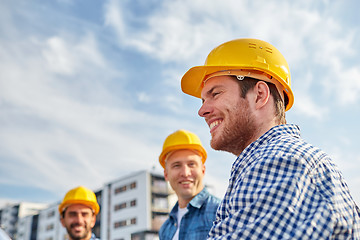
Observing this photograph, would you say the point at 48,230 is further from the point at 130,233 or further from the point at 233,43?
the point at 233,43

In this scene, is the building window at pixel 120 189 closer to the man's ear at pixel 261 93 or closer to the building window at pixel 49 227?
the building window at pixel 49 227

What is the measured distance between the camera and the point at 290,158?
1.61 metres

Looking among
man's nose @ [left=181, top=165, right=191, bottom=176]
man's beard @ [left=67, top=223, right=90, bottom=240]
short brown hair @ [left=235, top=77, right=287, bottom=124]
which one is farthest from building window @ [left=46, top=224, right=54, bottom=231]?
short brown hair @ [left=235, top=77, right=287, bottom=124]

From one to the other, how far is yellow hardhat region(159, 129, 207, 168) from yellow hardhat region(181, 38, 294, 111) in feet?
8.86

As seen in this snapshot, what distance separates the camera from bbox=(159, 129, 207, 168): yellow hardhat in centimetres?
537

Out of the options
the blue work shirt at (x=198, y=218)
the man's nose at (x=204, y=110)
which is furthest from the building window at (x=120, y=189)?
the man's nose at (x=204, y=110)

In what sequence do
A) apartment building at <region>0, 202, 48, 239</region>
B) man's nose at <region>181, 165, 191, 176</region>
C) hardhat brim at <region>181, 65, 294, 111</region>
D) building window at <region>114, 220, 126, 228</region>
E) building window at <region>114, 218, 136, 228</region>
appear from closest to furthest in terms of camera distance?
hardhat brim at <region>181, 65, 294, 111</region>, man's nose at <region>181, 165, 191, 176</region>, building window at <region>114, 218, 136, 228</region>, building window at <region>114, 220, 126, 228</region>, apartment building at <region>0, 202, 48, 239</region>

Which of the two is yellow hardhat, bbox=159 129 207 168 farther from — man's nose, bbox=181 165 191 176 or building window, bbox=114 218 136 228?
building window, bbox=114 218 136 228

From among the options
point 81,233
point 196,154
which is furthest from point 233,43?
point 81,233

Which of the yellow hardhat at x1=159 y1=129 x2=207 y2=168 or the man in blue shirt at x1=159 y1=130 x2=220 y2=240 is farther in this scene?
the yellow hardhat at x1=159 y1=129 x2=207 y2=168

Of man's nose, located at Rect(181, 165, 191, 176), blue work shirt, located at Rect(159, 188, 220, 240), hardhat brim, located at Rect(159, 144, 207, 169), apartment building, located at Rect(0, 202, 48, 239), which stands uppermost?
apartment building, located at Rect(0, 202, 48, 239)

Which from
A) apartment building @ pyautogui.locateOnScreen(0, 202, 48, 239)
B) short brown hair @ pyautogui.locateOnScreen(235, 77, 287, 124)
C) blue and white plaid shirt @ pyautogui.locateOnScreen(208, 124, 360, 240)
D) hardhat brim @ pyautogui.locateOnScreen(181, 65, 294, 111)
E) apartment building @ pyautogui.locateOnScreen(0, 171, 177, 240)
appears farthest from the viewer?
apartment building @ pyautogui.locateOnScreen(0, 202, 48, 239)

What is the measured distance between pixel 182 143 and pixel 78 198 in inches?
123

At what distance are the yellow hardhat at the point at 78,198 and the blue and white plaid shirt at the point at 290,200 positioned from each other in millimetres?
5915
